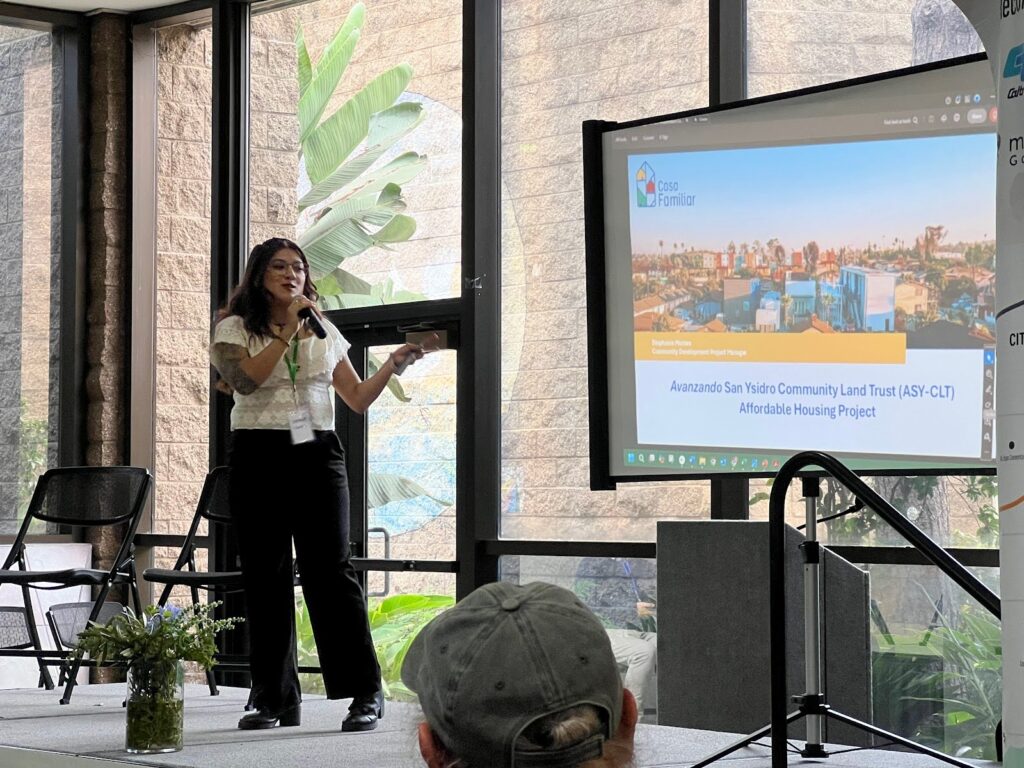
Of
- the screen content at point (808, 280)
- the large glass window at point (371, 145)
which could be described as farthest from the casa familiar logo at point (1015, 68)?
the large glass window at point (371, 145)

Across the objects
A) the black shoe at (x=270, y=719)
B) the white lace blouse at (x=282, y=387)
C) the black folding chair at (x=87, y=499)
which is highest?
the white lace blouse at (x=282, y=387)

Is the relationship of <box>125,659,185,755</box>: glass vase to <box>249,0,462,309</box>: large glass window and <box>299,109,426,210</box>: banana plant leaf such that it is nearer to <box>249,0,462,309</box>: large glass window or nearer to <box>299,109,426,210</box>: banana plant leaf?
<box>249,0,462,309</box>: large glass window

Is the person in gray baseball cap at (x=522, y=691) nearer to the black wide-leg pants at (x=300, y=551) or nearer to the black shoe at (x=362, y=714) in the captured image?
the black wide-leg pants at (x=300, y=551)

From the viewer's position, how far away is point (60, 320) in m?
6.19

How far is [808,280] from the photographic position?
3.58m

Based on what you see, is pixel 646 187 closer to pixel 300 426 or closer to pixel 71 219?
pixel 300 426

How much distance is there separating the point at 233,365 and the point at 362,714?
1036mm

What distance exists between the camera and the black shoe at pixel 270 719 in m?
4.10

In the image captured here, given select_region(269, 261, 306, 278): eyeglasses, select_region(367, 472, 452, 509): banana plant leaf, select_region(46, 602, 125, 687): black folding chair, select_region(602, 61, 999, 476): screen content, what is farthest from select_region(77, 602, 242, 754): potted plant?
select_region(367, 472, 452, 509): banana plant leaf

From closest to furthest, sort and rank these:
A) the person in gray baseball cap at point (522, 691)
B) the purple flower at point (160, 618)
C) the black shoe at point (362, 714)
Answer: the person in gray baseball cap at point (522, 691), the purple flower at point (160, 618), the black shoe at point (362, 714)

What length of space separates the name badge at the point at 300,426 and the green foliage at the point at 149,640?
59cm

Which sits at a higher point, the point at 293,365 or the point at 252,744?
the point at 293,365

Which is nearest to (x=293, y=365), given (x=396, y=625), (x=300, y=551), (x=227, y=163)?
(x=300, y=551)

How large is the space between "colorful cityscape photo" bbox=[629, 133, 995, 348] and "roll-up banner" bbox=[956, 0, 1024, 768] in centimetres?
162
